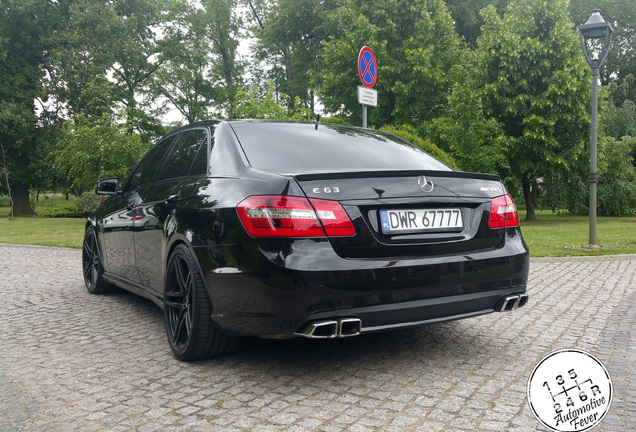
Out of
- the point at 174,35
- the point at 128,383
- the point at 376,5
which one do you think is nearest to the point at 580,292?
the point at 128,383

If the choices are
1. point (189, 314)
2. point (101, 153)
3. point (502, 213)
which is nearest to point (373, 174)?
point (502, 213)

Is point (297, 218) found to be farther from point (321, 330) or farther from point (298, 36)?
point (298, 36)

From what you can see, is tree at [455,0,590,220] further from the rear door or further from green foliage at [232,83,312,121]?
the rear door

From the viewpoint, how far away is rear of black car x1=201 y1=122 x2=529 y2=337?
3115 mm

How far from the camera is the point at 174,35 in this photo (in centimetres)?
4134

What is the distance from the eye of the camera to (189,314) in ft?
12.5

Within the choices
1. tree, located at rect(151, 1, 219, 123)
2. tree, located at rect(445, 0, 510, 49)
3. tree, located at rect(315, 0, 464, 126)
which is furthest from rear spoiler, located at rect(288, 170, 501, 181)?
tree, located at rect(151, 1, 219, 123)

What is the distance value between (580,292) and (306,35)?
33.3 metres

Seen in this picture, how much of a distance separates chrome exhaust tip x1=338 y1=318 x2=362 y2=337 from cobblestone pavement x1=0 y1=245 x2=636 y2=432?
0.35m

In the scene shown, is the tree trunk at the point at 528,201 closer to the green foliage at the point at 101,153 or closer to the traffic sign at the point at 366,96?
the green foliage at the point at 101,153

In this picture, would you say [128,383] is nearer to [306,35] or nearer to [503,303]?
[503,303]

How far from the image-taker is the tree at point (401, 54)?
28281 millimetres

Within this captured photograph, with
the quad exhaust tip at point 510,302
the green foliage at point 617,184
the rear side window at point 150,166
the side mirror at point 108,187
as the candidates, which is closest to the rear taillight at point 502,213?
the quad exhaust tip at point 510,302

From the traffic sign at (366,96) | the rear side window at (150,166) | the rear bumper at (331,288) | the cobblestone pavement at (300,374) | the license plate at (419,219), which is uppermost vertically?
the traffic sign at (366,96)
